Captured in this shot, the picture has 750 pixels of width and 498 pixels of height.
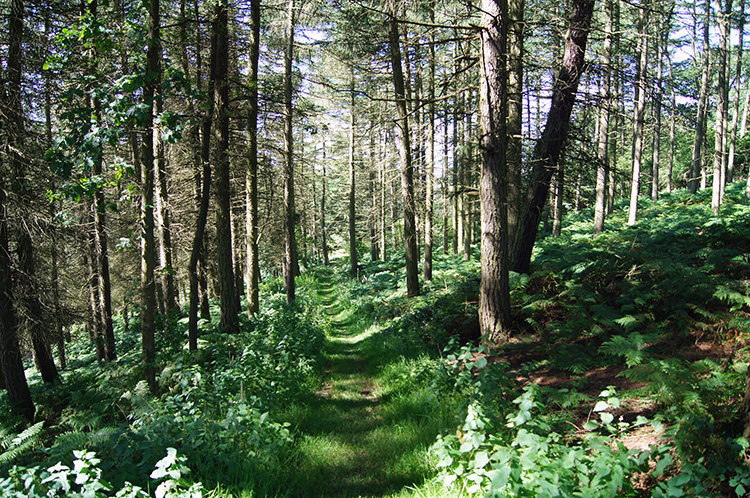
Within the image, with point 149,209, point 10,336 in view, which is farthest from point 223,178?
point 10,336

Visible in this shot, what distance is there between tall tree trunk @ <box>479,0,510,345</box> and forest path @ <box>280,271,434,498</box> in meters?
2.20

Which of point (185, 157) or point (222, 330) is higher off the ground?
point (185, 157)

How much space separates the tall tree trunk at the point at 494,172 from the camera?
20.0ft

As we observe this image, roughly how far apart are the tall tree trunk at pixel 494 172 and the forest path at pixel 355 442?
220 cm

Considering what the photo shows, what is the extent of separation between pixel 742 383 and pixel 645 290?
116 inches

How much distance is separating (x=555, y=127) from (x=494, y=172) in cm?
274

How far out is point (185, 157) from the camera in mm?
12703

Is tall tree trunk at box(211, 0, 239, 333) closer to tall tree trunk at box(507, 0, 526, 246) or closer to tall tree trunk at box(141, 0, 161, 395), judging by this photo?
tall tree trunk at box(141, 0, 161, 395)

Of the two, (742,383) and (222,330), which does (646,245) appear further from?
(222,330)

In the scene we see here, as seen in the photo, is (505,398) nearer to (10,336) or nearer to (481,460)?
(481,460)

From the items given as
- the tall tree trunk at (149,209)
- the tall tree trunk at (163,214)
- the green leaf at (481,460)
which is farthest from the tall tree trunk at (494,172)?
the tall tree trunk at (163,214)

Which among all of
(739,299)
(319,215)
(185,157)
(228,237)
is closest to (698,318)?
(739,299)

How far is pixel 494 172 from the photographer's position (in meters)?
6.28

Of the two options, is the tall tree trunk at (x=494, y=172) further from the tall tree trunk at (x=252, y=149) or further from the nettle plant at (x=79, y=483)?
the tall tree trunk at (x=252, y=149)
